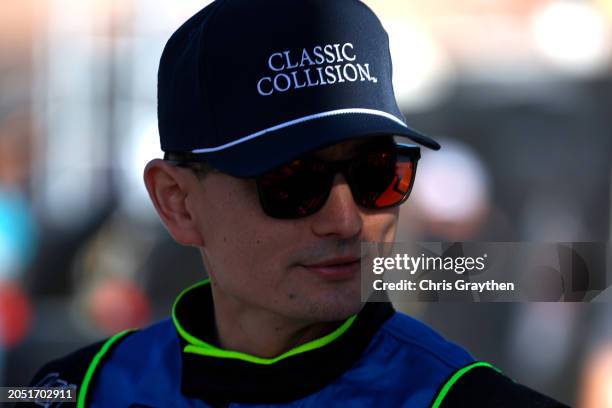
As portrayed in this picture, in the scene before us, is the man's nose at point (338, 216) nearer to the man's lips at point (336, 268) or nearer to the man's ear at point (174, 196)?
the man's lips at point (336, 268)

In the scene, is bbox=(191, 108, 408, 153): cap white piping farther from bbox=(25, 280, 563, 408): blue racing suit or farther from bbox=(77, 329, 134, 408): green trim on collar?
bbox=(77, 329, 134, 408): green trim on collar

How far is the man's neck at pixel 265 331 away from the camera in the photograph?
6.52 ft

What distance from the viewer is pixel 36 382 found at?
7.39 feet

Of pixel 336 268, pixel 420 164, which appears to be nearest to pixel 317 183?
pixel 336 268

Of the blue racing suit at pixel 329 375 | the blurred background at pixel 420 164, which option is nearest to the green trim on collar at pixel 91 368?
the blue racing suit at pixel 329 375

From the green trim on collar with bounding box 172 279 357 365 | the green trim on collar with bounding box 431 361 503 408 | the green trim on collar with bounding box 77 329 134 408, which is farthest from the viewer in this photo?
the green trim on collar with bounding box 77 329 134 408

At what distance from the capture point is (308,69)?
1.89 metres

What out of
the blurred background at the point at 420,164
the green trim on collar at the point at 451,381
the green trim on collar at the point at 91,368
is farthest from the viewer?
the blurred background at the point at 420,164

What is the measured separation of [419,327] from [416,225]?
11.8 feet

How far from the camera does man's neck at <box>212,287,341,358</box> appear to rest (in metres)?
1.99

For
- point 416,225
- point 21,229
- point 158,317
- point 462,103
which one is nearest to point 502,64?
point 462,103

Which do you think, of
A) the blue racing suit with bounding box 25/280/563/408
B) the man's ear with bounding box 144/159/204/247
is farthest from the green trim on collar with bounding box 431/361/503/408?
the man's ear with bounding box 144/159/204/247

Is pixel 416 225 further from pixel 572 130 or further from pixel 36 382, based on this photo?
pixel 36 382

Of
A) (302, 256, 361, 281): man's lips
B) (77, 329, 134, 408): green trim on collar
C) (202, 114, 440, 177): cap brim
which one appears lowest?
(77, 329, 134, 408): green trim on collar
